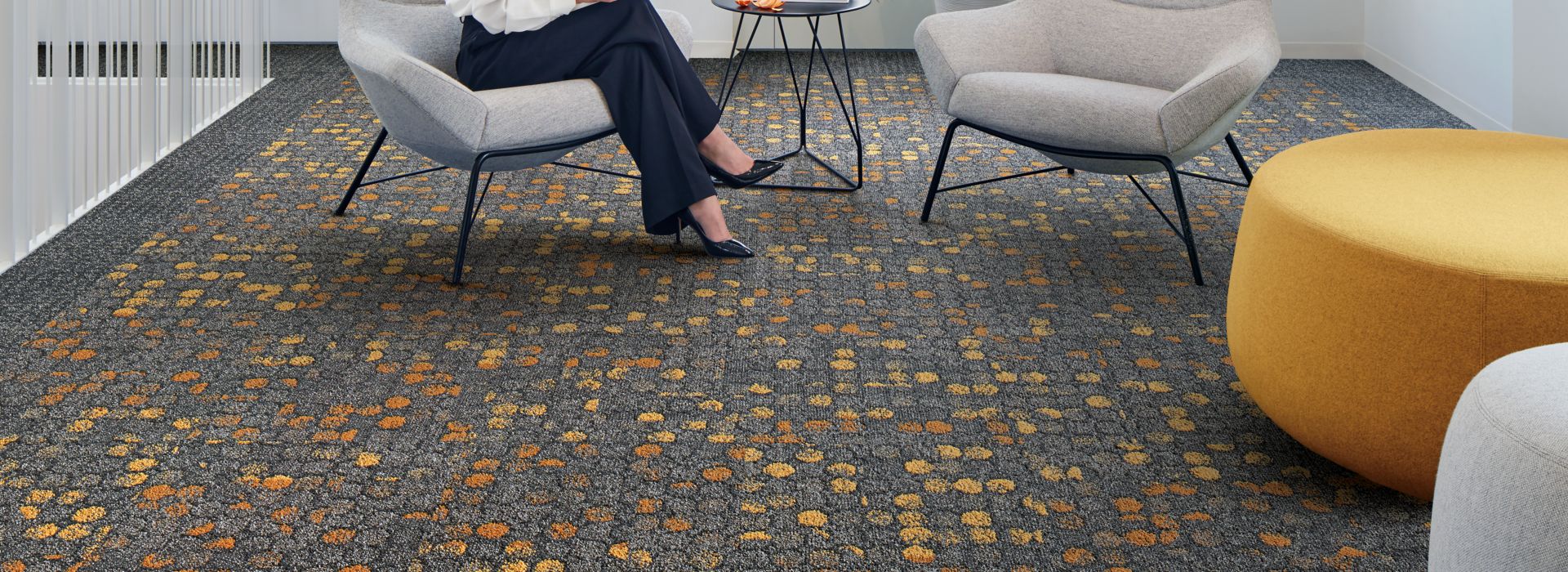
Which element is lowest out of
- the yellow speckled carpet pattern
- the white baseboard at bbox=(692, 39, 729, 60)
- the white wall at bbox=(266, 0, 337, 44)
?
the yellow speckled carpet pattern

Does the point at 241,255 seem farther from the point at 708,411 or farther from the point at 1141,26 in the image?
the point at 1141,26

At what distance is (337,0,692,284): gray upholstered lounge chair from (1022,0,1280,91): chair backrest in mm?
1388

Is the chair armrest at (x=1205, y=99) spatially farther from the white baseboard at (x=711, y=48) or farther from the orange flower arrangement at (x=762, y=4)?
the white baseboard at (x=711, y=48)

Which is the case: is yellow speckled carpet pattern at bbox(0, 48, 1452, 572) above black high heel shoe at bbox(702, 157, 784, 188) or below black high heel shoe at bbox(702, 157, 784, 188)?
below

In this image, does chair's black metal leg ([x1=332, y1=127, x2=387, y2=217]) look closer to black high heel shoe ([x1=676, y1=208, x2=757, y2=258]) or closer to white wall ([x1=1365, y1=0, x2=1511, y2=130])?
black high heel shoe ([x1=676, y1=208, x2=757, y2=258])

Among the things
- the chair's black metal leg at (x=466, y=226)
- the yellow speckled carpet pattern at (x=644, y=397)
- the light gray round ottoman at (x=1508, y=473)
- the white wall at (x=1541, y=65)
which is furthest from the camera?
the chair's black metal leg at (x=466, y=226)

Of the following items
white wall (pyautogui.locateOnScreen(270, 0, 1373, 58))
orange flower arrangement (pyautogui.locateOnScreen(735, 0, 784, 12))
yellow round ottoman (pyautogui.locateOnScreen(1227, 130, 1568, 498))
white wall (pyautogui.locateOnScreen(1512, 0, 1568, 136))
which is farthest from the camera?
white wall (pyautogui.locateOnScreen(270, 0, 1373, 58))

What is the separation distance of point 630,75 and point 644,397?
39.1 inches

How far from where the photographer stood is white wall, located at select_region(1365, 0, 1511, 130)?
4.54 metres

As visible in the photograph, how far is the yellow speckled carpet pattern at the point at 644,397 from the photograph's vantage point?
6.34ft

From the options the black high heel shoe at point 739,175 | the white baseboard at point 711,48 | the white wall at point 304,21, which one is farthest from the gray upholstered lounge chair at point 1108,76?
the white wall at point 304,21

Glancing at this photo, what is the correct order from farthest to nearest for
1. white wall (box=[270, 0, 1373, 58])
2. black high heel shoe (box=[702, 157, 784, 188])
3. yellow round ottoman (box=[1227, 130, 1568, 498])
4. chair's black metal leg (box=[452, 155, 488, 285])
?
white wall (box=[270, 0, 1373, 58]) < black high heel shoe (box=[702, 157, 784, 188]) < chair's black metal leg (box=[452, 155, 488, 285]) < yellow round ottoman (box=[1227, 130, 1568, 498])

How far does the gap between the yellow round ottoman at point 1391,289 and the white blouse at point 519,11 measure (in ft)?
5.56

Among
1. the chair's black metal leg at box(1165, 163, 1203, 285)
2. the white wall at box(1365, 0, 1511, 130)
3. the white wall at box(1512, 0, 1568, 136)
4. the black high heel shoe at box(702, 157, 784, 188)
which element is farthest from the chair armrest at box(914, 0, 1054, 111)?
the white wall at box(1365, 0, 1511, 130)
